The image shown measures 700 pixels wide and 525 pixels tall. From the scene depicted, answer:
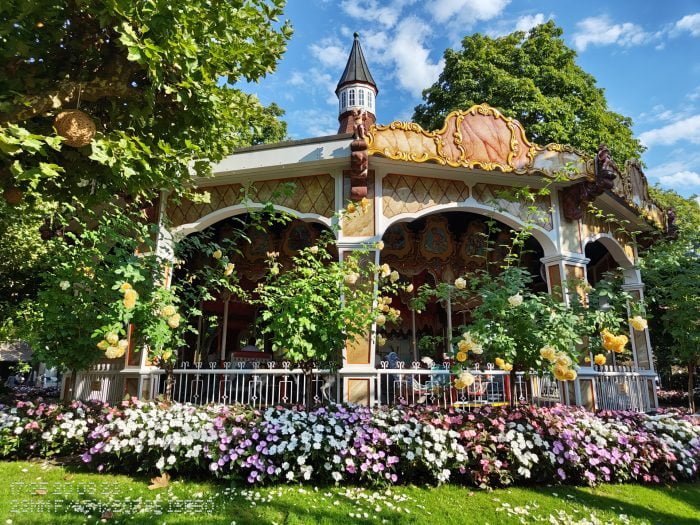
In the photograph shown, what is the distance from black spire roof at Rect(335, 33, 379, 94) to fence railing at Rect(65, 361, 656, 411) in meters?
15.1

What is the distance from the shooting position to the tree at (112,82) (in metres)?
3.40

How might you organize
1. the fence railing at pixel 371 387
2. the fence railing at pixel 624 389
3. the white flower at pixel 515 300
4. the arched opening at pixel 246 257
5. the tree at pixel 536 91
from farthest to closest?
1. the tree at pixel 536 91
2. the arched opening at pixel 246 257
3. the fence railing at pixel 624 389
4. the fence railing at pixel 371 387
5. the white flower at pixel 515 300

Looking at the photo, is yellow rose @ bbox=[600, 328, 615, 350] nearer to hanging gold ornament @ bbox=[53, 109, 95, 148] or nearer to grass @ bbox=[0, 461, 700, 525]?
grass @ bbox=[0, 461, 700, 525]

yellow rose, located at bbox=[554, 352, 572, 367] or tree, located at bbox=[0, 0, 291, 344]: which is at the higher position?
tree, located at bbox=[0, 0, 291, 344]

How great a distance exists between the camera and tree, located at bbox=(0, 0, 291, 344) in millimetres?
3400

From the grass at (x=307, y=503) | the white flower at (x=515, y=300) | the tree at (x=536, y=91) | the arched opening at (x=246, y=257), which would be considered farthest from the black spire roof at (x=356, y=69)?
the grass at (x=307, y=503)

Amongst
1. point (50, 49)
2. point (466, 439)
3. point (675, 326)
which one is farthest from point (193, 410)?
point (675, 326)

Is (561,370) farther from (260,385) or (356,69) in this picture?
(356,69)

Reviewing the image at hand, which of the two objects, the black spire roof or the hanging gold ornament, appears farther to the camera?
the black spire roof

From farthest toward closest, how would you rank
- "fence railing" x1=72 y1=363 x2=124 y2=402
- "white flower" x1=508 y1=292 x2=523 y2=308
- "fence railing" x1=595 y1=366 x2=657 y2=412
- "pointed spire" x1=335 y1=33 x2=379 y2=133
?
"pointed spire" x1=335 y1=33 x2=379 y2=133, "fence railing" x1=595 y1=366 x2=657 y2=412, "fence railing" x1=72 y1=363 x2=124 y2=402, "white flower" x1=508 y1=292 x2=523 y2=308

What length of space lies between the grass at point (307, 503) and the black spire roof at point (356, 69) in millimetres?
18883

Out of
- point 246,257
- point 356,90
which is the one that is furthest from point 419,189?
point 356,90

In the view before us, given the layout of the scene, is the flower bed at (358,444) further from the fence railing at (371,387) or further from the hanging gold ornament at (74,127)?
the hanging gold ornament at (74,127)

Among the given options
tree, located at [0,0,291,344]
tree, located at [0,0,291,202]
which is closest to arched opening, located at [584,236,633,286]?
tree, located at [0,0,291,344]
